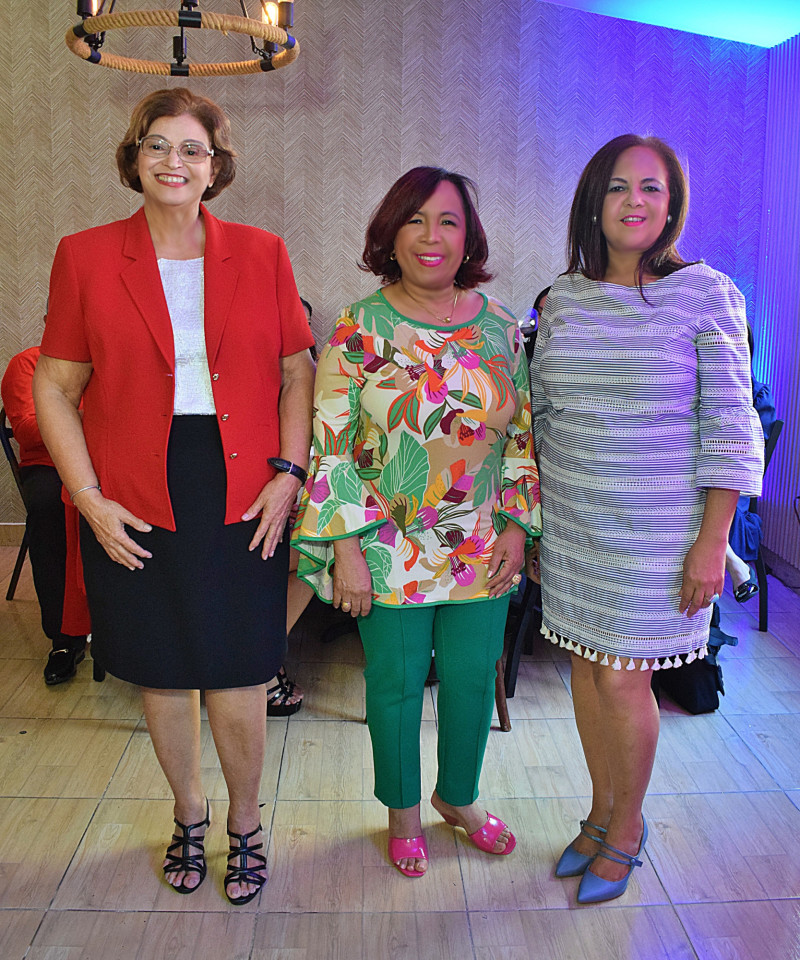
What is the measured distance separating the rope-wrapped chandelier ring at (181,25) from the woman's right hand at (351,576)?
4.20 ft

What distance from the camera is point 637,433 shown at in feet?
5.72

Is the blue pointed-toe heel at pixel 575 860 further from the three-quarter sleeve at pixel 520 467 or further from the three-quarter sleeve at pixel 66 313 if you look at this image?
the three-quarter sleeve at pixel 66 313

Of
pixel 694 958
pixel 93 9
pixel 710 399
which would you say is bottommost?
pixel 694 958

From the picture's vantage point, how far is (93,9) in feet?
7.25

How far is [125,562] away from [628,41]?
396 centimetres

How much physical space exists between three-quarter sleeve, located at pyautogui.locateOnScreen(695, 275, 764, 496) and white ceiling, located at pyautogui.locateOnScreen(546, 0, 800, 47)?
289 centimetres

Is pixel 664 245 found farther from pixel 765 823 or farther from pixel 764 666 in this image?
pixel 764 666

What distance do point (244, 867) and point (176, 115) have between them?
5.34 ft

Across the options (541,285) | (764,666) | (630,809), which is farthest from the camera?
(541,285)

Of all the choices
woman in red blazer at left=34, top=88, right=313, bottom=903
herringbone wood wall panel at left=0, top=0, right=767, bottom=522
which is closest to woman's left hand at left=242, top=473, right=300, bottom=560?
woman in red blazer at left=34, top=88, right=313, bottom=903

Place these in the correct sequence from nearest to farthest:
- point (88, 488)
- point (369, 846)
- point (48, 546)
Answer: point (88, 488), point (369, 846), point (48, 546)

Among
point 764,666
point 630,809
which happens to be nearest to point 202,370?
point 630,809

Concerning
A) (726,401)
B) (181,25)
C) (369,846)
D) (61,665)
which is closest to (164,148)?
(181,25)

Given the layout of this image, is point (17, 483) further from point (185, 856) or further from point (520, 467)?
point (520, 467)
